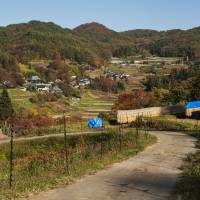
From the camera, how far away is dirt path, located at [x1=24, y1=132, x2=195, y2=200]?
10391mm

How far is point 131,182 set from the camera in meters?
12.1

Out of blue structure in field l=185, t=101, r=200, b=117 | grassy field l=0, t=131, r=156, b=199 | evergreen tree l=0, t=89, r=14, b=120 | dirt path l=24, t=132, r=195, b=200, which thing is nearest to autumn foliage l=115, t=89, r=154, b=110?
evergreen tree l=0, t=89, r=14, b=120

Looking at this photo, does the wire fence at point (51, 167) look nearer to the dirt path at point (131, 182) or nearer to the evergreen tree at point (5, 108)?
the dirt path at point (131, 182)

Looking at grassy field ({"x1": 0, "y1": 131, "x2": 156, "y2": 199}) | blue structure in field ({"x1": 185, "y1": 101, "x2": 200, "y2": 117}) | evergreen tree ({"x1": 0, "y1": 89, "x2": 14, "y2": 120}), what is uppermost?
grassy field ({"x1": 0, "y1": 131, "x2": 156, "y2": 199})

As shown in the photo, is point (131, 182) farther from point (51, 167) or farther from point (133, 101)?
point (133, 101)

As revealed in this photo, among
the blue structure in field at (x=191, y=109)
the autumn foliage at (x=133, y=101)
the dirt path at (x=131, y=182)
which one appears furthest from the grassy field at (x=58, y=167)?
the autumn foliage at (x=133, y=101)

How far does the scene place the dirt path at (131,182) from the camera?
409 inches

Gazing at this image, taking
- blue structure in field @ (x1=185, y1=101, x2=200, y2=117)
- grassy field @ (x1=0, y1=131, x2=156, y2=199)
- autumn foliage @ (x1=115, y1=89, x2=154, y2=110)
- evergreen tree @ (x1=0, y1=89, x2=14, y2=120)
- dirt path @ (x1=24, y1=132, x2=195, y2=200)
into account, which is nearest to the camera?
dirt path @ (x1=24, y1=132, x2=195, y2=200)

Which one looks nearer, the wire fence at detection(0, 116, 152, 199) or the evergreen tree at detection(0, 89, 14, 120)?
the wire fence at detection(0, 116, 152, 199)

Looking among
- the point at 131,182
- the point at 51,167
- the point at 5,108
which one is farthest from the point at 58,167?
the point at 5,108

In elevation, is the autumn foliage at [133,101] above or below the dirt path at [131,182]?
below

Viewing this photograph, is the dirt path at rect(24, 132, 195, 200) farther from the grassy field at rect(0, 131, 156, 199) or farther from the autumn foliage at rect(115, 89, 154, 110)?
the autumn foliage at rect(115, 89, 154, 110)

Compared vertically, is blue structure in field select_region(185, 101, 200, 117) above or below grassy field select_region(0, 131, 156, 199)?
below

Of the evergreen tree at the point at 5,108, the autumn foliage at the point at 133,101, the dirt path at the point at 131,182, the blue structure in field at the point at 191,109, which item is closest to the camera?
the dirt path at the point at 131,182
